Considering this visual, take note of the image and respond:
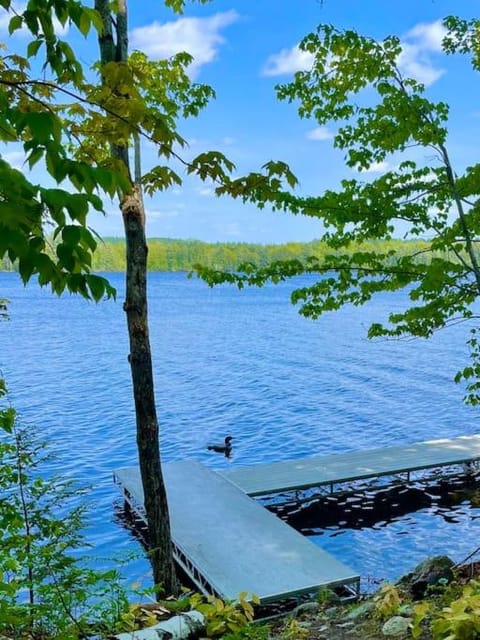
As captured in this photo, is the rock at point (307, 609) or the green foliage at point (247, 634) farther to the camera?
the rock at point (307, 609)

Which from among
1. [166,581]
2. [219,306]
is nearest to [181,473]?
[166,581]

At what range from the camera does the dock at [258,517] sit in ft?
26.1

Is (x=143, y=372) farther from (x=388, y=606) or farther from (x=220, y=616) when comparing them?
(x=388, y=606)

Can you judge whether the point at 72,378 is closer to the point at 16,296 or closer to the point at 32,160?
the point at 32,160

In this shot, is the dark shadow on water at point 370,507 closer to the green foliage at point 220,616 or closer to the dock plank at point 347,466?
the dock plank at point 347,466

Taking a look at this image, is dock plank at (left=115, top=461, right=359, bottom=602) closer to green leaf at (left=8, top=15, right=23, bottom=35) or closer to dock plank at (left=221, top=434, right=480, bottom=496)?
dock plank at (left=221, top=434, right=480, bottom=496)

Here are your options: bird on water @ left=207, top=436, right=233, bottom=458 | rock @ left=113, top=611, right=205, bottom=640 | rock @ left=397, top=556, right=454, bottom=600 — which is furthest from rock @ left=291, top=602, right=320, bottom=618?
A: bird on water @ left=207, top=436, right=233, bottom=458

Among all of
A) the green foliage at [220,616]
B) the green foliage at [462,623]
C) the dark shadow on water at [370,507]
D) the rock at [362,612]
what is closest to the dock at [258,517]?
the dark shadow on water at [370,507]

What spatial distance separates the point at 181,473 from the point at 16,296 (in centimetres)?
7799

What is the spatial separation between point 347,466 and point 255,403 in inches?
346

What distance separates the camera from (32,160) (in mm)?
1660

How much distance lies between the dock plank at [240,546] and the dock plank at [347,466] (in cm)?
88

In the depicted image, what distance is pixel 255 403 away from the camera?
877 inches

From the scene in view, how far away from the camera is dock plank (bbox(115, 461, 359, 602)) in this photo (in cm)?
780
